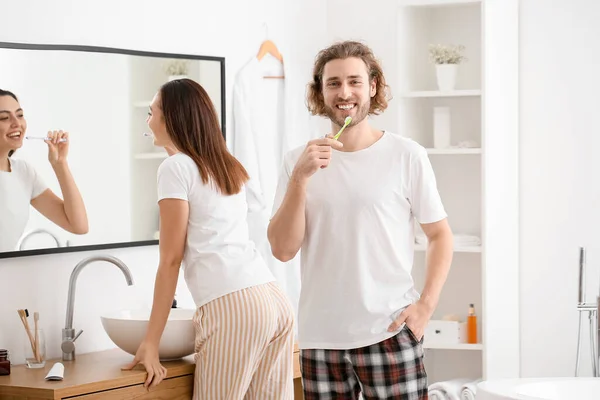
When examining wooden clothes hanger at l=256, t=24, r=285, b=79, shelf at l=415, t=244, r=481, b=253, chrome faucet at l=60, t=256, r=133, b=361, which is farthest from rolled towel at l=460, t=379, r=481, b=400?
chrome faucet at l=60, t=256, r=133, b=361

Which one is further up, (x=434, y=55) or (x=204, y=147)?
(x=434, y=55)

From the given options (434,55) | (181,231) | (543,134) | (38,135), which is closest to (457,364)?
(543,134)

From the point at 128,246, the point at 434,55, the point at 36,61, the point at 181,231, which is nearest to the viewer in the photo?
the point at 181,231

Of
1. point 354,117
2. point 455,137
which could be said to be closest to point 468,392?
point 455,137

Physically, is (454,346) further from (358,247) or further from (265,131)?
(358,247)

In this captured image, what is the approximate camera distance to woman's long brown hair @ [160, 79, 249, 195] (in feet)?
9.13

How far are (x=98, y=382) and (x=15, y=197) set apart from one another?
662 millimetres

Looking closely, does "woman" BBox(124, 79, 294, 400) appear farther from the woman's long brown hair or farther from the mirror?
the mirror

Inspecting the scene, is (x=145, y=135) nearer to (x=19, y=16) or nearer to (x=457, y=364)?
(x=19, y=16)

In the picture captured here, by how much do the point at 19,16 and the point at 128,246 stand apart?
0.88m

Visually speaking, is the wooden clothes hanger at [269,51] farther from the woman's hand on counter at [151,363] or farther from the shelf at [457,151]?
the woman's hand on counter at [151,363]

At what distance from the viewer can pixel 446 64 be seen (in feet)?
13.1

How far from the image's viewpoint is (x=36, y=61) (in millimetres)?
2930

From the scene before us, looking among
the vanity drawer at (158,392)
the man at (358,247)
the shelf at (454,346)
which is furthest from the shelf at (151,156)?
the shelf at (454,346)
